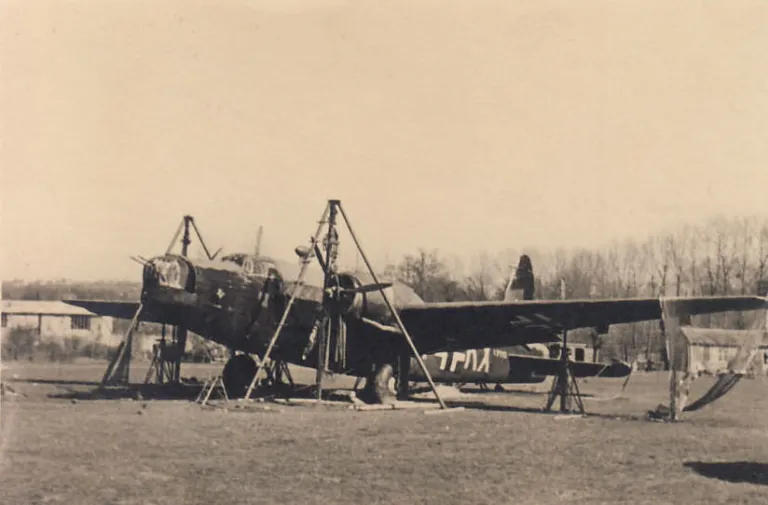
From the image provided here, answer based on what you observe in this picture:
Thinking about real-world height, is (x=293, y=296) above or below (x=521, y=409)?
above

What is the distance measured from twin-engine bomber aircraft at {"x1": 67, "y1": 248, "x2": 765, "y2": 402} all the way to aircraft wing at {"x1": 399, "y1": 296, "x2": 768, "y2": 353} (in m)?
0.02

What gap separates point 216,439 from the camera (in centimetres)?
1044

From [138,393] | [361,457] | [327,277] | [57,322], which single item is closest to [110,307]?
[138,393]

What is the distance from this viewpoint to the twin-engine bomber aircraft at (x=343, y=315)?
605 inches

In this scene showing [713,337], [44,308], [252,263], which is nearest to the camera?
[252,263]

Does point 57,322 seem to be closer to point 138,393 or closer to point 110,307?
point 110,307

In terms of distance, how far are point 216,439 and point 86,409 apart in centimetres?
488

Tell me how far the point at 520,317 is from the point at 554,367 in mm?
6371

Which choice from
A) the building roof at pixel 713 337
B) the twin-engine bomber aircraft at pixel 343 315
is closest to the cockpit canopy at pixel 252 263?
the twin-engine bomber aircraft at pixel 343 315

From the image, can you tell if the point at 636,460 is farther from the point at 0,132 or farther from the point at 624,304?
the point at 0,132

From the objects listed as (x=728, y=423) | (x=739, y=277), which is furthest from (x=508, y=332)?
(x=739, y=277)

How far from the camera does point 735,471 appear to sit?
8602 millimetres

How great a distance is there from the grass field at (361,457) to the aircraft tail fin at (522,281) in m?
9.03

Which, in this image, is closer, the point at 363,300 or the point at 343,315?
the point at 343,315
